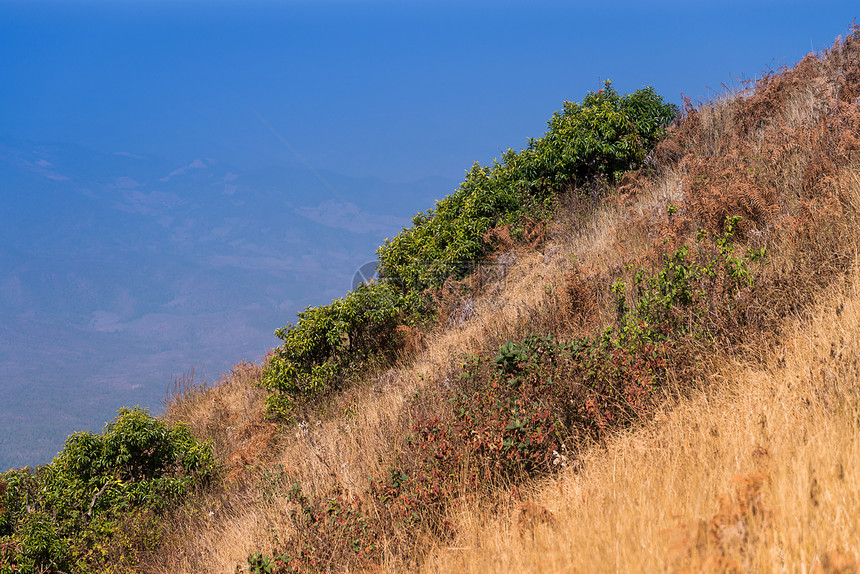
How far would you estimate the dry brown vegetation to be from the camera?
2742mm

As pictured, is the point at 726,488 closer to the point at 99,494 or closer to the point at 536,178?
the point at 99,494

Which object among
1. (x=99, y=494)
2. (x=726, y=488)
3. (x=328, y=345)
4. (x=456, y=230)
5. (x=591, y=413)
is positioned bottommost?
(x=726, y=488)

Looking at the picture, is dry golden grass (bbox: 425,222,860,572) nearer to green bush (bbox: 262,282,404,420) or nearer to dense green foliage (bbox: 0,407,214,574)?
dense green foliage (bbox: 0,407,214,574)

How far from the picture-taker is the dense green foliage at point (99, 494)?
20.5ft

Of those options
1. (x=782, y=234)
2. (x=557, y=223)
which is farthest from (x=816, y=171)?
(x=557, y=223)

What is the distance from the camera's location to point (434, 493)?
440 cm

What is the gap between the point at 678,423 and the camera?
13.6ft

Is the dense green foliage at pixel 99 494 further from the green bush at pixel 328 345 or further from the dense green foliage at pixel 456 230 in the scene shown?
the dense green foliage at pixel 456 230

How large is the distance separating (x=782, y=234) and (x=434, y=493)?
483 cm

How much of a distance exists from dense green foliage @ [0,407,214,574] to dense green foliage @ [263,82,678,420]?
221 centimetres

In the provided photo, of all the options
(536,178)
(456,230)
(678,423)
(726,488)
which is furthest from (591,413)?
(536,178)

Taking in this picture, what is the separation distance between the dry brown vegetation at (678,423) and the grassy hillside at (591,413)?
23 mm

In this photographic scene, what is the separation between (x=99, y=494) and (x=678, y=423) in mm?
6995

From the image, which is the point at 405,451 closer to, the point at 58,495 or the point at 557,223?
the point at 58,495
